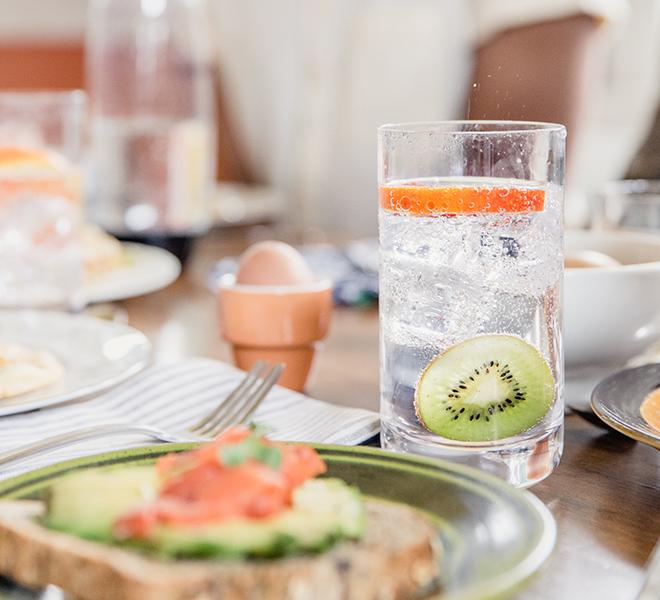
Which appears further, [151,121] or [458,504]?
[151,121]

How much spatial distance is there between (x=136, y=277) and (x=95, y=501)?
959mm

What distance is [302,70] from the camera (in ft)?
13.4

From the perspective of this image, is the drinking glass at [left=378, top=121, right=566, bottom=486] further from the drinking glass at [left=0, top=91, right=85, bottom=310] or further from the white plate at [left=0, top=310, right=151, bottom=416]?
the drinking glass at [left=0, top=91, right=85, bottom=310]

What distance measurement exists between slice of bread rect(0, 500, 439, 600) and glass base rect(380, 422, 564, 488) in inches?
7.0

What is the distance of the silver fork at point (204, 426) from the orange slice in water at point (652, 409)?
31 centimetres

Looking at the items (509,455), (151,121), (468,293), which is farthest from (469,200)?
(151,121)

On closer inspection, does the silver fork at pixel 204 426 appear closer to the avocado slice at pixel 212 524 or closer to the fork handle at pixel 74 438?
the fork handle at pixel 74 438

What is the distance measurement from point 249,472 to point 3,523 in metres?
0.13

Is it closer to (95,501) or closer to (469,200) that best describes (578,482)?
(469,200)

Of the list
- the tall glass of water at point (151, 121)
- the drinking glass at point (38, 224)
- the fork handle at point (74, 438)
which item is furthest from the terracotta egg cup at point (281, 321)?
the tall glass of water at point (151, 121)

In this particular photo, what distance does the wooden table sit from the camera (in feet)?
1.78

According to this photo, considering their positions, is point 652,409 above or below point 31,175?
below

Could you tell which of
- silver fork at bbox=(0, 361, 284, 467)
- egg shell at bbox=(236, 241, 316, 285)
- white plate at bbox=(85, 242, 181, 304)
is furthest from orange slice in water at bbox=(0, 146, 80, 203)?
silver fork at bbox=(0, 361, 284, 467)

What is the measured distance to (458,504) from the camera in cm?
52
